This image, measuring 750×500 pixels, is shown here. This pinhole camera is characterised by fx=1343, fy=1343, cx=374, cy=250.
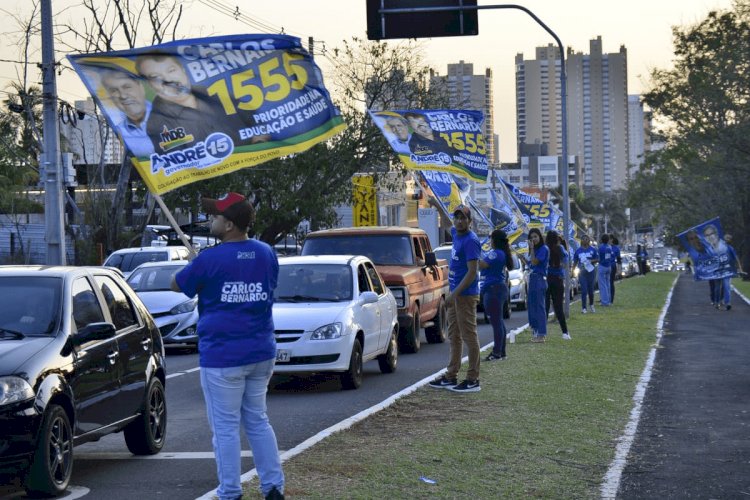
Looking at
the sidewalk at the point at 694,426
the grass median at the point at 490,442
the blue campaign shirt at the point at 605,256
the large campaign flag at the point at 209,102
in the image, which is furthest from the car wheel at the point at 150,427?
the blue campaign shirt at the point at 605,256

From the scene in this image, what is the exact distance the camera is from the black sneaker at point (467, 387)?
1412 cm

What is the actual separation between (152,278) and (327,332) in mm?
9315

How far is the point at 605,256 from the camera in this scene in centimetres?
3412

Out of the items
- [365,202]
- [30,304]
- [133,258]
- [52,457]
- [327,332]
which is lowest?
[52,457]

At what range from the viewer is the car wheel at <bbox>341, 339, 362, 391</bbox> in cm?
1532

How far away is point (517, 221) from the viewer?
35.0 m

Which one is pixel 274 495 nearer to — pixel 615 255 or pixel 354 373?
pixel 354 373

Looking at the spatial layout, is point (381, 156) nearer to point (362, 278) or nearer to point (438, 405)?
point (362, 278)

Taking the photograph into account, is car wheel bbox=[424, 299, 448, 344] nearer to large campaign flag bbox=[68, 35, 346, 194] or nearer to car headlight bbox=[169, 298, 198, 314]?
car headlight bbox=[169, 298, 198, 314]

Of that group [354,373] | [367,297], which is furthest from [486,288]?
[354,373]

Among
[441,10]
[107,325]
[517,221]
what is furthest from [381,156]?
[107,325]

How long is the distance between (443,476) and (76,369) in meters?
2.55

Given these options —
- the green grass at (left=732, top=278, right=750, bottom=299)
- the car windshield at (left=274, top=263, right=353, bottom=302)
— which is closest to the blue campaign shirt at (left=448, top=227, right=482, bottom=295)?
the car windshield at (left=274, top=263, right=353, bottom=302)

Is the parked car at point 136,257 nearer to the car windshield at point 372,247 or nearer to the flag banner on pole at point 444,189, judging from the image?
the flag banner on pole at point 444,189
